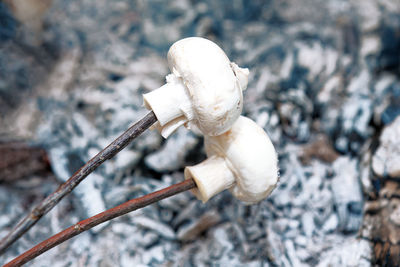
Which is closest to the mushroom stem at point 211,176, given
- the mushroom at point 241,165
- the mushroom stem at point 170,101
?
the mushroom at point 241,165

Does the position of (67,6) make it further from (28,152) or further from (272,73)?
(272,73)

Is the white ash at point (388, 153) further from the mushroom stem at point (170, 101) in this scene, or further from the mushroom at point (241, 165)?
the mushroom stem at point (170, 101)

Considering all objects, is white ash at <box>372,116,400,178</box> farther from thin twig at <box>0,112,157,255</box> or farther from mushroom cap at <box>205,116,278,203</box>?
thin twig at <box>0,112,157,255</box>

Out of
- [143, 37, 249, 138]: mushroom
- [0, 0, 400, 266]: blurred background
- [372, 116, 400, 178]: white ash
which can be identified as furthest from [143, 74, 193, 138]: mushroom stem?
[372, 116, 400, 178]: white ash

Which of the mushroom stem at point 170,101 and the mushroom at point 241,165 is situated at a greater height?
the mushroom stem at point 170,101

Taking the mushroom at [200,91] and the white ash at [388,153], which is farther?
the white ash at [388,153]
